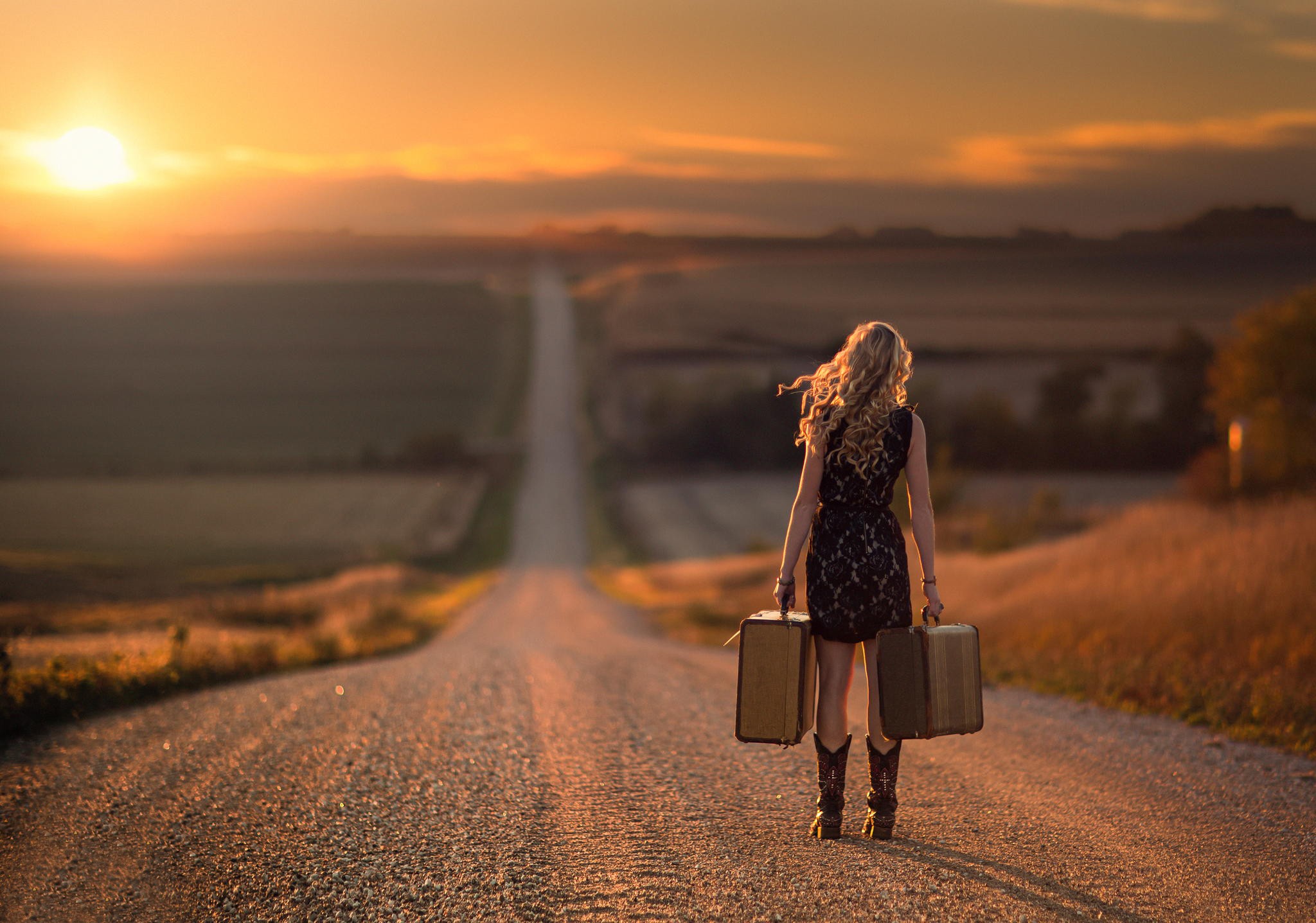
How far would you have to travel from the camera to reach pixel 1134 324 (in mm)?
66125

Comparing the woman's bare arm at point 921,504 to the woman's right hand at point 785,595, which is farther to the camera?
the woman's right hand at point 785,595

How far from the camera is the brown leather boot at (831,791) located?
5.09 metres

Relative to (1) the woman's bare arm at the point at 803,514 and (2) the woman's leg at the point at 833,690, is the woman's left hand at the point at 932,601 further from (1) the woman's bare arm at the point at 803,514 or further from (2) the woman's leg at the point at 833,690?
(1) the woman's bare arm at the point at 803,514

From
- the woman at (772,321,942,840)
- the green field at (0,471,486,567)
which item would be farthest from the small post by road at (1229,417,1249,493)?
the woman at (772,321,942,840)

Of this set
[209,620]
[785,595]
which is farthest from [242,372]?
[785,595]

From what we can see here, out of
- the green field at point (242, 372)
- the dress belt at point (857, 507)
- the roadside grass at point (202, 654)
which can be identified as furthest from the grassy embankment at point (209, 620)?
the green field at point (242, 372)

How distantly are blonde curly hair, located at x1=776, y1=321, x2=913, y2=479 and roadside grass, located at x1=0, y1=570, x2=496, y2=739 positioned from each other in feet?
22.7

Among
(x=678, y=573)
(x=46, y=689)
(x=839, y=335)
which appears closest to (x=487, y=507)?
(x=678, y=573)

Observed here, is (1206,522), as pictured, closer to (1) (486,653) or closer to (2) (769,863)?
(1) (486,653)

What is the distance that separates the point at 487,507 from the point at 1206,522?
4362 centimetres

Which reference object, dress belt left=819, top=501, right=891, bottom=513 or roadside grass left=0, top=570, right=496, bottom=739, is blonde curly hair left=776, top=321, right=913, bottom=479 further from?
roadside grass left=0, top=570, right=496, bottom=739

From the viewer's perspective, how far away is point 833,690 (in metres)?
5.08

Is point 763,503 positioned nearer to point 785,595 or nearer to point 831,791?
point 831,791

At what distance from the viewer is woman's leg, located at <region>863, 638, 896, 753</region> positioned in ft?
16.5
